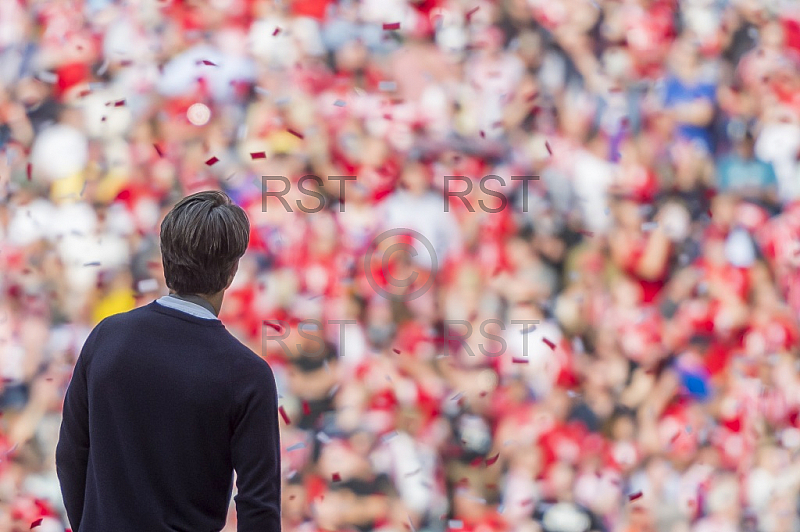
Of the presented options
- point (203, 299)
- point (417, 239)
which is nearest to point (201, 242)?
point (203, 299)

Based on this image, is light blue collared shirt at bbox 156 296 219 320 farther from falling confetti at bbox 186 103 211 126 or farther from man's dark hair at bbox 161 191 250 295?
falling confetti at bbox 186 103 211 126

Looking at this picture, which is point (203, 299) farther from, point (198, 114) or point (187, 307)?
point (198, 114)

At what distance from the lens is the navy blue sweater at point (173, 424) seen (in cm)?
110

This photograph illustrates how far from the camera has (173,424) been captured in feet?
3.60

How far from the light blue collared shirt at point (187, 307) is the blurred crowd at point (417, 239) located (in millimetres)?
892

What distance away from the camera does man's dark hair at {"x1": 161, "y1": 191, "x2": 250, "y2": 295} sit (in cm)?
113

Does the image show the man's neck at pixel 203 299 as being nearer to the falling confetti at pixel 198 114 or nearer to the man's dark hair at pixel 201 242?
the man's dark hair at pixel 201 242

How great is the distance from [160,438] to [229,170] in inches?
42.1

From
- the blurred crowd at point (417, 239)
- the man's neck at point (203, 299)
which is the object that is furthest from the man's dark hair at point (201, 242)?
the blurred crowd at point (417, 239)

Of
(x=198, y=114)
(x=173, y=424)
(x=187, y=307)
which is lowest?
(x=173, y=424)

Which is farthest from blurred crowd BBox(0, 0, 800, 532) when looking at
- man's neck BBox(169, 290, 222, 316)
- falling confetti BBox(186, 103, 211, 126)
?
man's neck BBox(169, 290, 222, 316)

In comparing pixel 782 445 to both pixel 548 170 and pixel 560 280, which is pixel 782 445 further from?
pixel 548 170

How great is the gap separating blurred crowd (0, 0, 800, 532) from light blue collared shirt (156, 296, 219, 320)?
89 cm

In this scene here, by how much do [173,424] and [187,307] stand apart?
0.56ft
